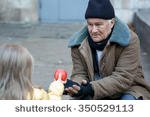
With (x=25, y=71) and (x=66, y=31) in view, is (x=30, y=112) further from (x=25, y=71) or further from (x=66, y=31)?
(x=66, y=31)

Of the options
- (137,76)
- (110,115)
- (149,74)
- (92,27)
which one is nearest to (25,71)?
(110,115)

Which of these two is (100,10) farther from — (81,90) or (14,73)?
(14,73)

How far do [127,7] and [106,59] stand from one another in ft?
26.7

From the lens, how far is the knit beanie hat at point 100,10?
14.4 feet

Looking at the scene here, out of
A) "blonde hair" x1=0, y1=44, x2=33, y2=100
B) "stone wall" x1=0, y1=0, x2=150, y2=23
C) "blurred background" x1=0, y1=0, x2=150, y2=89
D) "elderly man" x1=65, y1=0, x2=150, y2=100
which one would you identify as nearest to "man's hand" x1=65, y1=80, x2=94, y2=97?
"elderly man" x1=65, y1=0, x2=150, y2=100

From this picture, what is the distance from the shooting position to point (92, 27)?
14.5 feet

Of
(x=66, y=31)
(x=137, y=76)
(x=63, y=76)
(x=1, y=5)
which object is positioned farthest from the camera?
(x=1, y=5)

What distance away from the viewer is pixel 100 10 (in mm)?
4379

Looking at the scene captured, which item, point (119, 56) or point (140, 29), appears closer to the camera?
point (119, 56)

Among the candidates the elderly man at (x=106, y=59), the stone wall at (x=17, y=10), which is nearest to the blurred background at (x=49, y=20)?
the stone wall at (x=17, y=10)

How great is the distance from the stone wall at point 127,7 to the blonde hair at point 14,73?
8.99 m

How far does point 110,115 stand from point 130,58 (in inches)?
35.7

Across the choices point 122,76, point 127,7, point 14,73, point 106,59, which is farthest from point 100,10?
point 127,7

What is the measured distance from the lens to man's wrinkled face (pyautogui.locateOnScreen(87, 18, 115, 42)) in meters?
4.42
